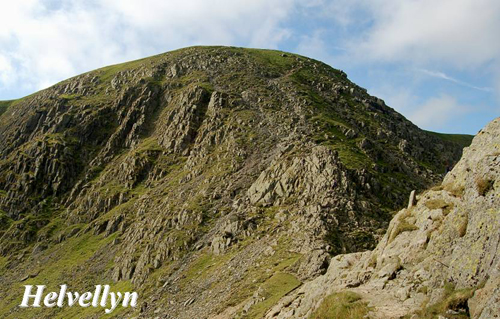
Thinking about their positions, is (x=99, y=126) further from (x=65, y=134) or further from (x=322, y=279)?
(x=322, y=279)

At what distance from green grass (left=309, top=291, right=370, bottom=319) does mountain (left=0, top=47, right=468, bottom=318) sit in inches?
536

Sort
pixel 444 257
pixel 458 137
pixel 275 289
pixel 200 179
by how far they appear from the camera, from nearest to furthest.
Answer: pixel 444 257 → pixel 275 289 → pixel 200 179 → pixel 458 137

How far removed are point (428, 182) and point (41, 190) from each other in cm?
10603

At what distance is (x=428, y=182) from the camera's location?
3194 inches

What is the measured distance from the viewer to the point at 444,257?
16016 millimetres

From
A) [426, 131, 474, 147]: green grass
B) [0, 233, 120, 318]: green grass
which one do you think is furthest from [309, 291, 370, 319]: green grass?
[426, 131, 474, 147]: green grass

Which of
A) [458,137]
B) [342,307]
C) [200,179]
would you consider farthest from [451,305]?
[458,137]

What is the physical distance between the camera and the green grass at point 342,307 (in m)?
16.6

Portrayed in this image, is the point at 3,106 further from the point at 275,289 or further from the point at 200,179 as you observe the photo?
the point at 275,289

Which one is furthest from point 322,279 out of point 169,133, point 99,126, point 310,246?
point 99,126

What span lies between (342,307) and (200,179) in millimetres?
69574

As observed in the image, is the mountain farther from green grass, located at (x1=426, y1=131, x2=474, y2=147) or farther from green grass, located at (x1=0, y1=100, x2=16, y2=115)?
green grass, located at (x1=426, y1=131, x2=474, y2=147)

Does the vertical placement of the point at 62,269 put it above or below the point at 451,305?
above

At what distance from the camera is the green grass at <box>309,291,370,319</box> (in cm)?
1664
